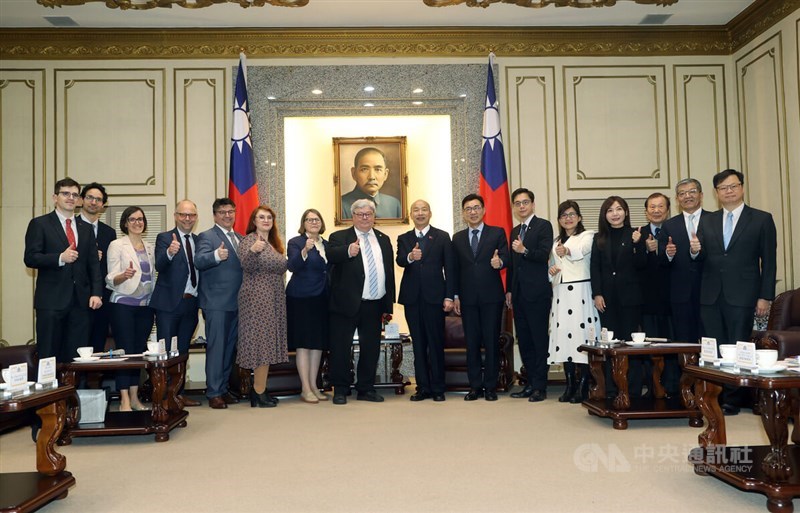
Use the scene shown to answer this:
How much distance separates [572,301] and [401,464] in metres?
2.25

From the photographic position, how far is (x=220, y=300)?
514 cm

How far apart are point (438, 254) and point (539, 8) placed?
9.54 feet

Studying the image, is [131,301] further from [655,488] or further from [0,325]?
[655,488]

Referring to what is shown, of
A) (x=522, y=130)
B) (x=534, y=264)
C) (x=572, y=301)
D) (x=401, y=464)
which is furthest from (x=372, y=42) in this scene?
(x=401, y=464)

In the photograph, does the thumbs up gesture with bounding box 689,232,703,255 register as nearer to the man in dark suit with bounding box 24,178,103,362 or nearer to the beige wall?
the beige wall

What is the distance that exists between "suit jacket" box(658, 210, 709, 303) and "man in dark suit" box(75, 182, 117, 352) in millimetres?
4030

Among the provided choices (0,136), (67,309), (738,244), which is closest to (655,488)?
(738,244)

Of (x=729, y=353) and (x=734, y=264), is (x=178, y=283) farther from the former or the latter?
(x=734, y=264)

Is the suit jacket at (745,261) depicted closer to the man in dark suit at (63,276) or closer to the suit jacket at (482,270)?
the suit jacket at (482,270)

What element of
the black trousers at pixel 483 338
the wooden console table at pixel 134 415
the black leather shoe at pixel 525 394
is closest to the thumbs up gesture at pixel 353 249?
the black trousers at pixel 483 338

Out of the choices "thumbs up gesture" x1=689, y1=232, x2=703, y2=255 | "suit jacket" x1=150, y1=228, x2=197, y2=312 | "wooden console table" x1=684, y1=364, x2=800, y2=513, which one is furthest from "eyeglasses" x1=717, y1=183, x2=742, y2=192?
"suit jacket" x1=150, y1=228, x2=197, y2=312

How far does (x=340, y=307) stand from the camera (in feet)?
17.3

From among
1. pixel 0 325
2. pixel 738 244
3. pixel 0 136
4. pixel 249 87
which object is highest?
pixel 249 87

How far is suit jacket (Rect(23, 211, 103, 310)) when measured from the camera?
14.3 feet
